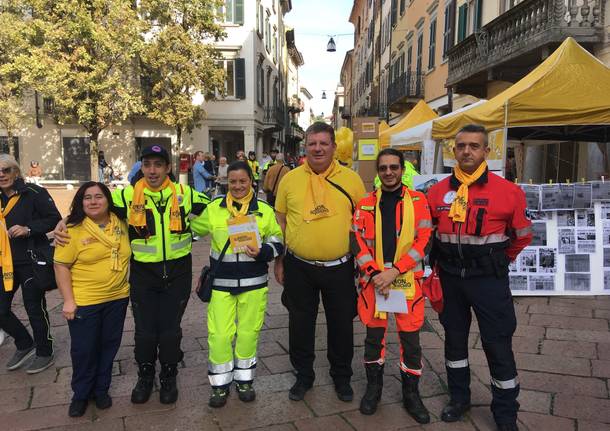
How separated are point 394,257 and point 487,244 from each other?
1.83 ft

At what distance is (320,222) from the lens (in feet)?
10.0

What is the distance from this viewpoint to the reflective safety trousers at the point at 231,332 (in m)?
3.11

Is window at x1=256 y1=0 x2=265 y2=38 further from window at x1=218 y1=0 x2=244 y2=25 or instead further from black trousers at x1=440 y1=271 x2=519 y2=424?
black trousers at x1=440 y1=271 x2=519 y2=424

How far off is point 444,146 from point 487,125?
89.8 inches

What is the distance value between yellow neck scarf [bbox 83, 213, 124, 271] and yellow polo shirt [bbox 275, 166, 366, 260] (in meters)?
1.12

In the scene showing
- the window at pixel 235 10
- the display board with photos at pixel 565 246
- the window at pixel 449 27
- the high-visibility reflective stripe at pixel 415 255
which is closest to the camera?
the high-visibility reflective stripe at pixel 415 255

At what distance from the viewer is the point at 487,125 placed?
602cm

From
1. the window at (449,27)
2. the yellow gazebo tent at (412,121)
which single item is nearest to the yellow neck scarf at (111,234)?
the yellow gazebo tent at (412,121)

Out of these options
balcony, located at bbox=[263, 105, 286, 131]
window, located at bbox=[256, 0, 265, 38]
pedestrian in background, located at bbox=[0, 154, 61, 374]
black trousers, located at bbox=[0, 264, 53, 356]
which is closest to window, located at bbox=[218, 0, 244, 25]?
window, located at bbox=[256, 0, 265, 38]

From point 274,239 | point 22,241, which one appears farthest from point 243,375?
point 22,241

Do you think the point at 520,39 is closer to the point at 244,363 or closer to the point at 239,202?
the point at 239,202

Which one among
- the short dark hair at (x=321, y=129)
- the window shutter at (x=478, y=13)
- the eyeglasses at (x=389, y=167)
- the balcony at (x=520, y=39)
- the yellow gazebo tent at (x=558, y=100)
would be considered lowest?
the eyeglasses at (x=389, y=167)

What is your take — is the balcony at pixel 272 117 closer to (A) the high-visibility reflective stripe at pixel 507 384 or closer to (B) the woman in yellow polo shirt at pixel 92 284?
(B) the woman in yellow polo shirt at pixel 92 284

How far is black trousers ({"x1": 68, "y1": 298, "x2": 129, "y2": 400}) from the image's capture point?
3002mm
